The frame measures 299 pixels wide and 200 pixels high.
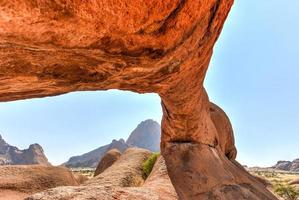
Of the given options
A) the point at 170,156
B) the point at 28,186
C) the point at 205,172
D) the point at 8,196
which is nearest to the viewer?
the point at 8,196

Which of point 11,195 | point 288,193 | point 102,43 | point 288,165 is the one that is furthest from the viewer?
point 288,165

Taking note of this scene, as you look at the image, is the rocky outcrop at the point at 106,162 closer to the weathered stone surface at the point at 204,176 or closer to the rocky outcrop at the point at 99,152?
the weathered stone surface at the point at 204,176

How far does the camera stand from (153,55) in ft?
24.1

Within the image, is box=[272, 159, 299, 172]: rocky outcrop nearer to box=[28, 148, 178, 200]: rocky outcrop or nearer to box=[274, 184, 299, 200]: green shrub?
box=[274, 184, 299, 200]: green shrub

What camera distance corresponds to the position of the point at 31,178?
13.7 meters

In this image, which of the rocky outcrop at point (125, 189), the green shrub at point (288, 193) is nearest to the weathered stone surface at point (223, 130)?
the rocky outcrop at point (125, 189)

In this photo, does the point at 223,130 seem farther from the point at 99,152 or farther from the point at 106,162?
the point at 99,152

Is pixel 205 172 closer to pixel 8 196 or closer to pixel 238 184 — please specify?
pixel 238 184

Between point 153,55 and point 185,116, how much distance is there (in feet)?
35.5

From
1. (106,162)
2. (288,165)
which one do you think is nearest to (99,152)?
(288,165)

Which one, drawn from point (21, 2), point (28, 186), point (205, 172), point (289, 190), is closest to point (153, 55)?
point (21, 2)

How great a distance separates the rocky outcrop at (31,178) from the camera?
12656 mm

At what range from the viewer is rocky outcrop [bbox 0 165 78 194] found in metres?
12.7

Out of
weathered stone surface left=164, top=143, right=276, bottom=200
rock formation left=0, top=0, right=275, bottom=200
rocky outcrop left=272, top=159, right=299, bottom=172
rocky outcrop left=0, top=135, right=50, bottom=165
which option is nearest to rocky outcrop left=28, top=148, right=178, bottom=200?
weathered stone surface left=164, top=143, right=276, bottom=200
